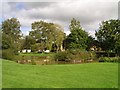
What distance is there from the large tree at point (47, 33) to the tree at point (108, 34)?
2444 centimetres

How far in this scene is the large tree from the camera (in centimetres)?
9338

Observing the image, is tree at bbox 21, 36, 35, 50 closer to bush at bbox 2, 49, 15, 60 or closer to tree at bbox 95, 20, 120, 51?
tree at bbox 95, 20, 120, 51

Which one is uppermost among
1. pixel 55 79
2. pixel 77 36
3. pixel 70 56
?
pixel 77 36

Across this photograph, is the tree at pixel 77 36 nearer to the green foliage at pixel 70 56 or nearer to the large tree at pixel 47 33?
the green foliage at pixel 70 56

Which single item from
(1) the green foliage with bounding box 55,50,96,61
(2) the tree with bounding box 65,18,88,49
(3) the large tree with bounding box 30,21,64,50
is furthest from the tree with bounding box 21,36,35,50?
(1) the green foliage with bounding box 55,50,96,61

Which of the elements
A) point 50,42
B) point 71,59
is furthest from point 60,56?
point 50,42

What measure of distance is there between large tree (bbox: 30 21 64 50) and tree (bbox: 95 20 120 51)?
2444cm

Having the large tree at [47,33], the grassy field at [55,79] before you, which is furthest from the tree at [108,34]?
the grassy field at [55,79]

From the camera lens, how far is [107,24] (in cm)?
6994

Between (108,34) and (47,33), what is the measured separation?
32.2 m

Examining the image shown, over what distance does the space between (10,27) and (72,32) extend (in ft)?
101

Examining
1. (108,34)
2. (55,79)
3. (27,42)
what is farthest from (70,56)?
(27,42)

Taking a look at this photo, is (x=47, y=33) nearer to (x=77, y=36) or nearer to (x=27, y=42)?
(x=27, y=42)

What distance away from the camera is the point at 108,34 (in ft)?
224
